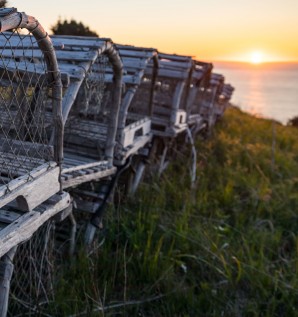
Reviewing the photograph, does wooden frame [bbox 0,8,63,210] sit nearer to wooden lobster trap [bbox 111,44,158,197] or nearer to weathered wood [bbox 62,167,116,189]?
weathered wood [bbox 62,167,116,189]

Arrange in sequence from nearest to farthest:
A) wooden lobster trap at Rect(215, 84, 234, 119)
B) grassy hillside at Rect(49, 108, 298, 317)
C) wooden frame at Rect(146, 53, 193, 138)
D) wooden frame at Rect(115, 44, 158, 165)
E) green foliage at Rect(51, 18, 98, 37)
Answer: grassy hillside at Rect(49, 108, 298, 317)
wooden frame at Rect(115, 44, 158, 165)
wooden frame at Rect(146, 53, 193, 138)
wooden lobster trap at Rect(215, 84, 234, 119)
green foliage at Rect(51, 18, 98, 37)

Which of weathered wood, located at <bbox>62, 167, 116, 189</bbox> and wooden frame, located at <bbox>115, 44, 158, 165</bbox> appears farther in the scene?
wooden frame, located at <bbox>115, 44, 158, 165</bbox>

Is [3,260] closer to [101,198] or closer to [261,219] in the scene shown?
[101,198]

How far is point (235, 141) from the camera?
8211 mm

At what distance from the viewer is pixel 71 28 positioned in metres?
13.0

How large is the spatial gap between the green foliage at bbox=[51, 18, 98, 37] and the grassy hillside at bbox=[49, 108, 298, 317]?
28.2 feet

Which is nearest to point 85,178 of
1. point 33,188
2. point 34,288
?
point 34,288

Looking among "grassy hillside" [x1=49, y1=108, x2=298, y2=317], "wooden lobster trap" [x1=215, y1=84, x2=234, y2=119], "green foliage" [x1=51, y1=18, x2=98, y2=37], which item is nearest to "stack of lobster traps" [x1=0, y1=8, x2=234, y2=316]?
"grassy hillside" [x1=49, y1=108, x2=298, y2=317]

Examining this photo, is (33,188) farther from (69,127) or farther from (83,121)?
(83,121)

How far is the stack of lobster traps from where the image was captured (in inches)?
84.9

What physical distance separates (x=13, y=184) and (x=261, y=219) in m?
3.63

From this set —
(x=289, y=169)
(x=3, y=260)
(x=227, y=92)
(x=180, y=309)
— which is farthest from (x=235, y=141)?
(x=3, y=260)

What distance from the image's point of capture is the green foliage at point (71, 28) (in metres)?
13.0

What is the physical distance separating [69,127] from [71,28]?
992 cm
